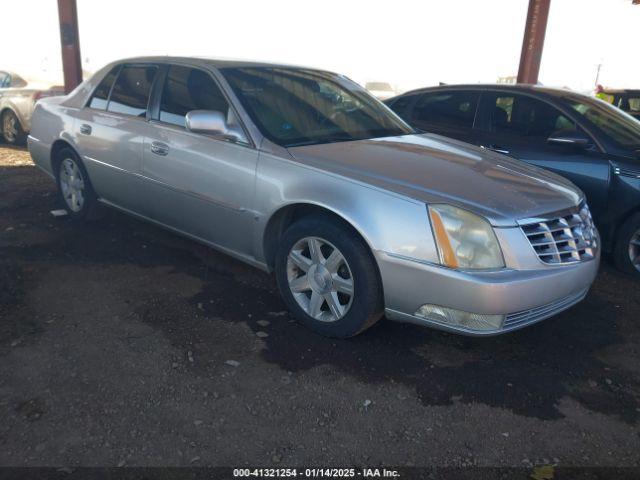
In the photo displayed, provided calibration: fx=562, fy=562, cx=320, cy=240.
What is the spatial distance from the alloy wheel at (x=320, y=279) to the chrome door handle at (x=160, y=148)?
136cm

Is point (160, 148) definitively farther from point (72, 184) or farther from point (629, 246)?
point (629, 246)

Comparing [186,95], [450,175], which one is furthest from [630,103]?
[186,95]

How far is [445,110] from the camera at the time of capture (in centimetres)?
585

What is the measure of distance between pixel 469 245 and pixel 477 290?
0.23m

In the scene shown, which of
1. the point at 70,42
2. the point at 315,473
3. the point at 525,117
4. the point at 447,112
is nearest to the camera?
the point at 315,473

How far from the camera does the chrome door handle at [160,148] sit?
4090 millimetres

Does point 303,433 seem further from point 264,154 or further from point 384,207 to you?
point 264,154

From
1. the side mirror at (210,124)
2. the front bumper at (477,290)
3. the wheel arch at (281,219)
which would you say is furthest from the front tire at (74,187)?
the front bumper at (477,290)

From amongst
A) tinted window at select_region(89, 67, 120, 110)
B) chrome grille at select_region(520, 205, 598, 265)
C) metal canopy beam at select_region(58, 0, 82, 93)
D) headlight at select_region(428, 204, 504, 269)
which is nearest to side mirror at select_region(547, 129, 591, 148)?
chrome grille at select_region(520, 205, 598, 265)

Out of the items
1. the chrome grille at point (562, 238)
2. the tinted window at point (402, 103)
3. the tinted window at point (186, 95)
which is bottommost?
the chrome grille at point (562, 238)

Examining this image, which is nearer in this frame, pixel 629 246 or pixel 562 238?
pixel 562 238

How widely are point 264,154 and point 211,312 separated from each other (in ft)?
3.54

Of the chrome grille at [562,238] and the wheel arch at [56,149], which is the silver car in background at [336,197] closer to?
the chrome grille at [562,238]

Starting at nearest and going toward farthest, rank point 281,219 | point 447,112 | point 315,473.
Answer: point 315,473
point 281,219
point 447,112
